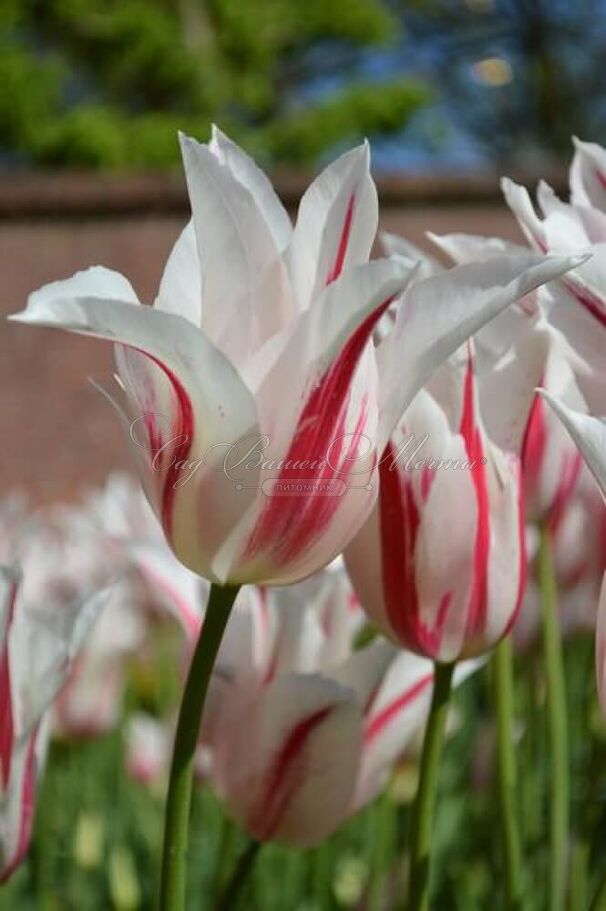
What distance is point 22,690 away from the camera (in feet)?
1.49

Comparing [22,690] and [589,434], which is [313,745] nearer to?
[22,690]

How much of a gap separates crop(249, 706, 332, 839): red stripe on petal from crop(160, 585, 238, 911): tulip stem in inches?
5.8

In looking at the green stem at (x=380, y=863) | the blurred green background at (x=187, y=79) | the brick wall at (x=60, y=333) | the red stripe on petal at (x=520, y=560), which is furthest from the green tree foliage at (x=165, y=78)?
the red stripe on petal at (x=520, y=560)

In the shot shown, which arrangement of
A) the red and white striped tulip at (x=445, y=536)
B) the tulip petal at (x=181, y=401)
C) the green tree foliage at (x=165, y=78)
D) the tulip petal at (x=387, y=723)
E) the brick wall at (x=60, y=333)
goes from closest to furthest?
the tulip petal at (x=181, y=401) < the red and white striped tulip at (x=445, y=536) < the tulip petal at (x=387, y=723) < the brick wall at (x=60, y=333) < the green tree foliage at (x=165, y=78)

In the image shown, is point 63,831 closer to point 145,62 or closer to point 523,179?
point 523,179

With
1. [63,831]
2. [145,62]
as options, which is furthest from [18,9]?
[63,831]

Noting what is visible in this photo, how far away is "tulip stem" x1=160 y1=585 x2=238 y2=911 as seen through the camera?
339mm

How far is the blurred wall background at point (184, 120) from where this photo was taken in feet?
14.0

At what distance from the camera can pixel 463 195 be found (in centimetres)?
482

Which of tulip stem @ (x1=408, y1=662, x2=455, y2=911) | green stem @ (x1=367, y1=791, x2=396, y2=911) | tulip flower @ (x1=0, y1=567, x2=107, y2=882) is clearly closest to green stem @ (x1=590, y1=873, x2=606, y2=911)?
tulip stem @ (x1=408, y1=662, x2=455, y2=911)

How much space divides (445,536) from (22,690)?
15cm

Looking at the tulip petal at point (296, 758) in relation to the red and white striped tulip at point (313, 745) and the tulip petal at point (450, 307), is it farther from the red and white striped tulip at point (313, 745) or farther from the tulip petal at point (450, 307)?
the tulip petal at point (450, 307)

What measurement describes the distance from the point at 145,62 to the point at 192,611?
673cm

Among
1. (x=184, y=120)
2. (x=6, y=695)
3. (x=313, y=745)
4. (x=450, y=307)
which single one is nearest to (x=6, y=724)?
(x=6, y=695)
